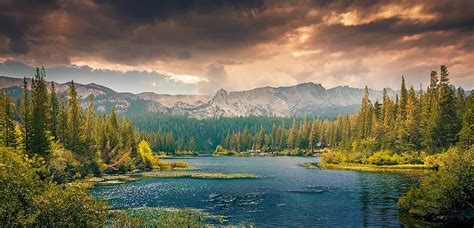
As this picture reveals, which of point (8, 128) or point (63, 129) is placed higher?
point (63, 129)

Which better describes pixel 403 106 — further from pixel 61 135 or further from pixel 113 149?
pixel 61 135

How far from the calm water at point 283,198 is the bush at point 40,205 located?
21678 mm

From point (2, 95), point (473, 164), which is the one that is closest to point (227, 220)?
point (473, 164)

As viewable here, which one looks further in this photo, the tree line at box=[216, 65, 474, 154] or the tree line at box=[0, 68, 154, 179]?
the tree line at box=[216, 65, 474, 154]

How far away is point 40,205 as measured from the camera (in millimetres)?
32094

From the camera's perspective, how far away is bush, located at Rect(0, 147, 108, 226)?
30.8 m

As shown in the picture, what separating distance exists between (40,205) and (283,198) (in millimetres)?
47502

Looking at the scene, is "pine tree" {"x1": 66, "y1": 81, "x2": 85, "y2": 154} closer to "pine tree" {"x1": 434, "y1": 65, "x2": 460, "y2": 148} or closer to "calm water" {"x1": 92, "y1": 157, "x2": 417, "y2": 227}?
"calm water" {"x1": 92, "y1": 157, "x2": 417, "y2": 227}

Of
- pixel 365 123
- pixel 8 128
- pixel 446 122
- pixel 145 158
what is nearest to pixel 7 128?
pixel 8 128

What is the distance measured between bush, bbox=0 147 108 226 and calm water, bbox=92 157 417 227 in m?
21.7

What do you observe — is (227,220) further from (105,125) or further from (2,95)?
(105,125)

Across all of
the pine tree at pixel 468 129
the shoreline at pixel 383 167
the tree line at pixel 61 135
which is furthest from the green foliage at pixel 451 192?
the tree line at pixel 61 135

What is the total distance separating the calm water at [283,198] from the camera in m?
54.7

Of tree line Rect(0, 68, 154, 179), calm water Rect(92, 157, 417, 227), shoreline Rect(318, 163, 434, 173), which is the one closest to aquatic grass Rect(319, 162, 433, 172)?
shoreline Rect(318, 163, 434, 173)
